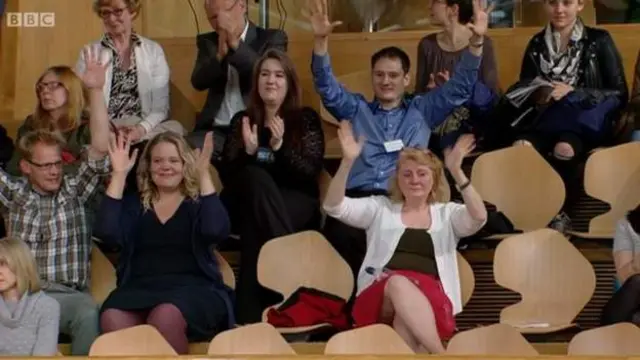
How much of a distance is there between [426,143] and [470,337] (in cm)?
106

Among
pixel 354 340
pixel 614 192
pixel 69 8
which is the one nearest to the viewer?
pixel 354 340

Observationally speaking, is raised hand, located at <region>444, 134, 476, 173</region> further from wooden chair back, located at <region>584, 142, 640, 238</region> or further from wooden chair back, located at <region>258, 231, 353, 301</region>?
wooden chair back, located at <region>584, 142, 640, 238</region>

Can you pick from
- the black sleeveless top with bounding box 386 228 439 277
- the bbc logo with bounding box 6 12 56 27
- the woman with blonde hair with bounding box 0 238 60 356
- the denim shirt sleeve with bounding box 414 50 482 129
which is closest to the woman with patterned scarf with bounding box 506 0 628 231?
the denim shirt sleeve with bounding box 414 50 482 129

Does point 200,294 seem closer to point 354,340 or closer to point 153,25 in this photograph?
point 354,340

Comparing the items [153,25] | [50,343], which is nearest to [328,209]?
[50,343]

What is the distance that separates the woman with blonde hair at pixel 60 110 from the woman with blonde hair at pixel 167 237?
1.88 feet

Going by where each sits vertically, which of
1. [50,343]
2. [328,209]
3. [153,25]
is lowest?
[50,343]

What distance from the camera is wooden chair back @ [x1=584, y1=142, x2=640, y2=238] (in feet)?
16.9

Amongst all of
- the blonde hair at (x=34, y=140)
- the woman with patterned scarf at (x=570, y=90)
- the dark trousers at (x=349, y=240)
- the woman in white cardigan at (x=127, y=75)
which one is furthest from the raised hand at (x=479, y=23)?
the blonde hair at (x=34, y=140)

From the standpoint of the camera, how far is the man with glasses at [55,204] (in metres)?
4.94

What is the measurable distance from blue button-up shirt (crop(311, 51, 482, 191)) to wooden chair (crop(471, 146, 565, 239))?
0.21m

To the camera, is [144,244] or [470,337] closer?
[470,337]

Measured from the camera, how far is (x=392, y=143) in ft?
17.0

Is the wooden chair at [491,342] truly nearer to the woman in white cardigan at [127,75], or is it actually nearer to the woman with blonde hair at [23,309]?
the woman with blonde hair at [23,309]
